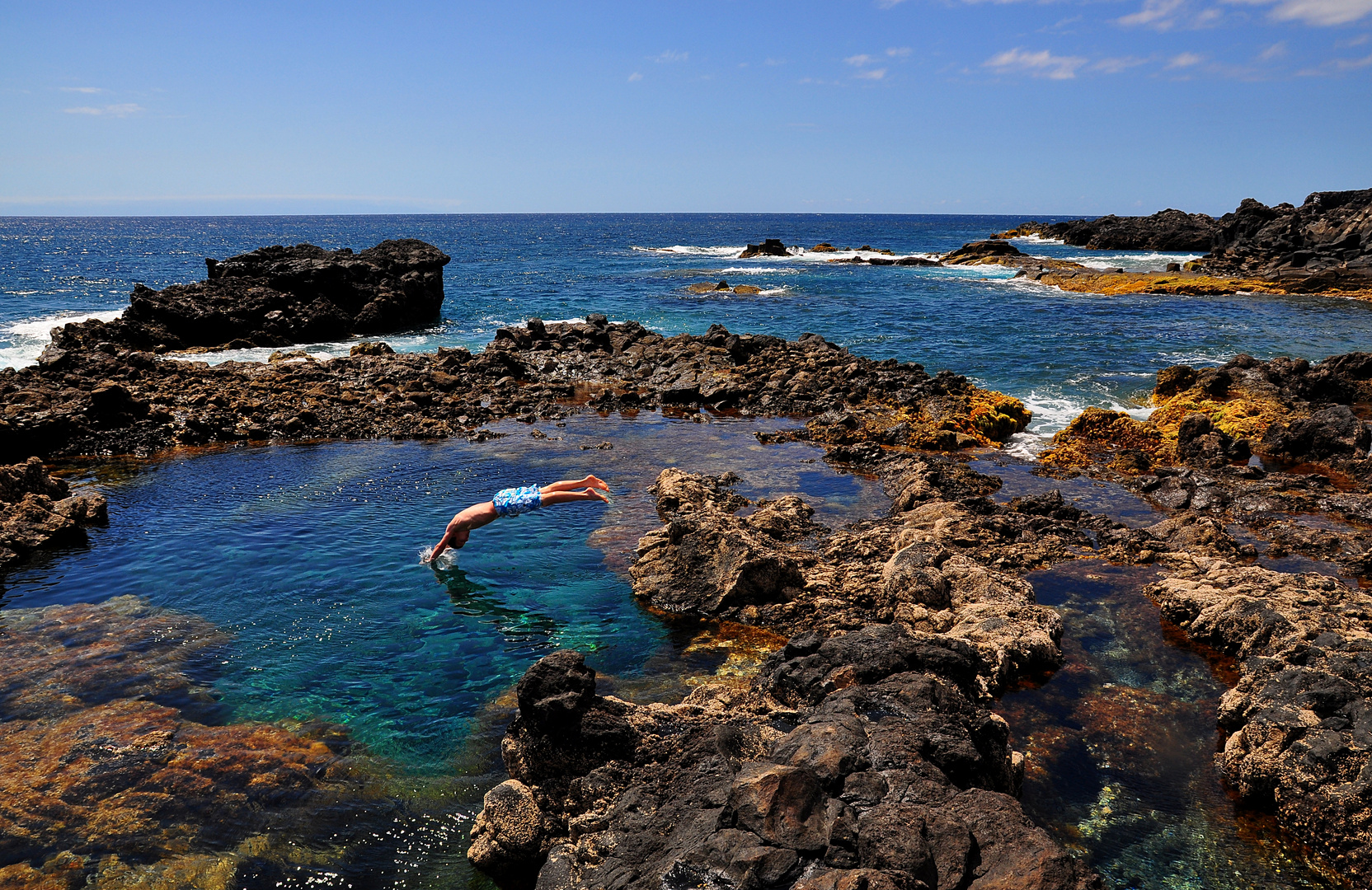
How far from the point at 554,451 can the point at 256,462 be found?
807 cm

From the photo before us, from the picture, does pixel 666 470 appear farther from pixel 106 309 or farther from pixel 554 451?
pixel 106 309

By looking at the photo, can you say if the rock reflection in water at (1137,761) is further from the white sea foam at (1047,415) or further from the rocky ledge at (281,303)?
the rocky ledge at (281,303)

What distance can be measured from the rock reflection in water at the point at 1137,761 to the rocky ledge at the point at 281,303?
35.7 meters

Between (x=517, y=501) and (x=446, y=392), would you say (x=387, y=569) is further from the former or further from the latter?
(x=446, y=392)

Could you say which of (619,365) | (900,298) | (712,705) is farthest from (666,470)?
(900,298)

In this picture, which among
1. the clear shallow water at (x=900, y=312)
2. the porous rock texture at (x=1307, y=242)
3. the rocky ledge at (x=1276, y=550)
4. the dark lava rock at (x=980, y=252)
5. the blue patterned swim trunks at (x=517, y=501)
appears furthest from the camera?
the dark lava rock at (x=980, y=252)

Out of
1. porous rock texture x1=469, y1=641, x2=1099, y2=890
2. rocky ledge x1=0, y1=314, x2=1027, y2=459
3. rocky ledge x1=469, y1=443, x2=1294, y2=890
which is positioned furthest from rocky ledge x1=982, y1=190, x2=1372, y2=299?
porous rock texture x1=469, y1=641, x2=1099, y2=890

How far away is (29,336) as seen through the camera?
3828 cm

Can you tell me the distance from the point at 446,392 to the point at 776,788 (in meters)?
25.0

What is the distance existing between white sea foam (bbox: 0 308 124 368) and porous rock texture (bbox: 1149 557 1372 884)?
126 ft

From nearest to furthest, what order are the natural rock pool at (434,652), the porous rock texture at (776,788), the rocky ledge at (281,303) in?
1. the porous rock texture at (776,788)
2. the natural rock pool at (434,652)
3. the rocky ledge at (281,303)

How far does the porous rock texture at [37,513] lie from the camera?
47.2 feet

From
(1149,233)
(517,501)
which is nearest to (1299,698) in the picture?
(517,501)

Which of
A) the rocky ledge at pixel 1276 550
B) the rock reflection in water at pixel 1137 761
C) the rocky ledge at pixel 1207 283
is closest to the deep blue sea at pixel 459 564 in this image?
the rock reflection in water at pixel 1137 761
